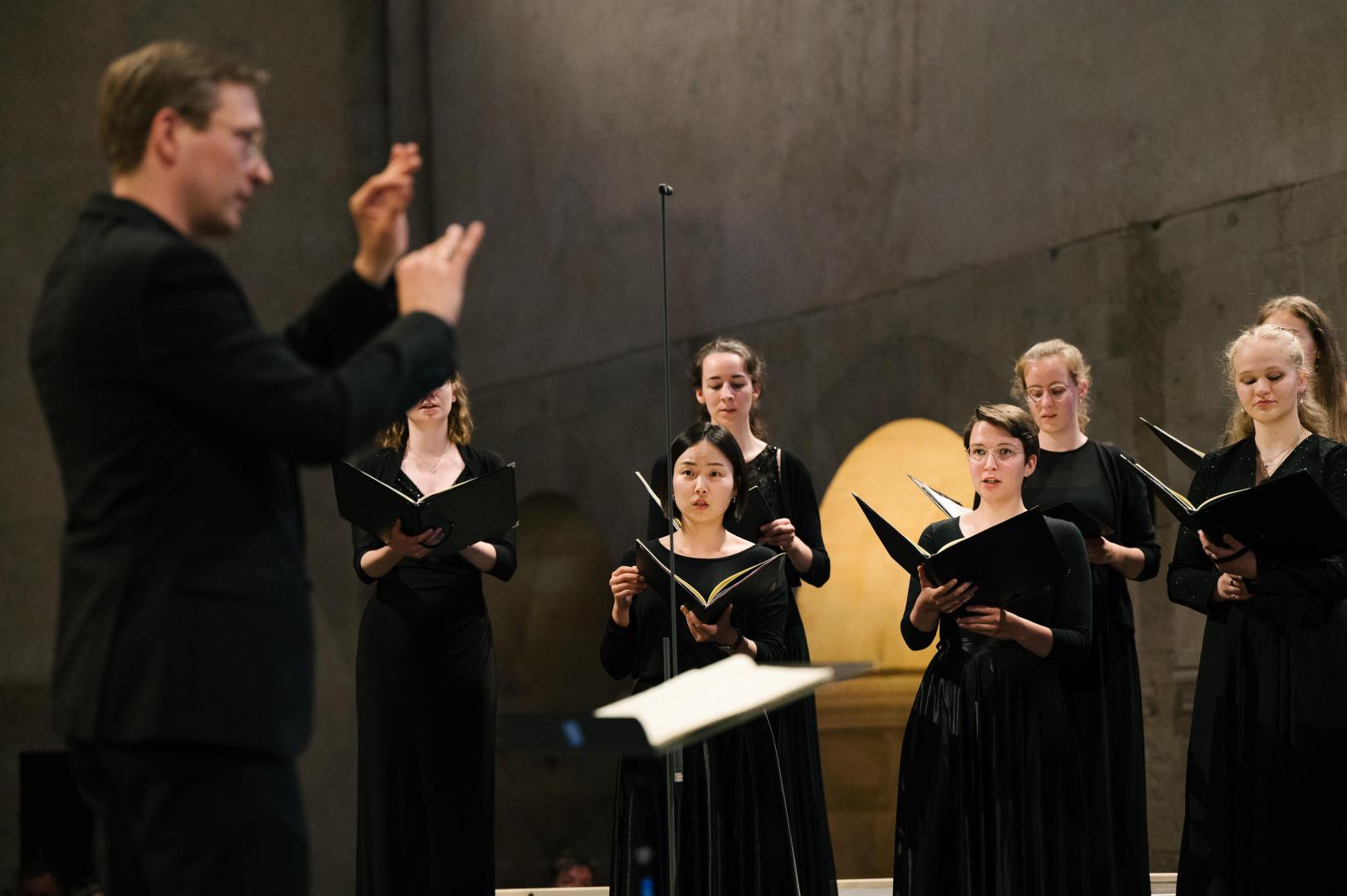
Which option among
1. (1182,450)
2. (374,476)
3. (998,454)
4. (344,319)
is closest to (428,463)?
(374,476)

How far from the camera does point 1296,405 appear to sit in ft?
12.0

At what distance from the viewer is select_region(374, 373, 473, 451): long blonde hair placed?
4.34 metres

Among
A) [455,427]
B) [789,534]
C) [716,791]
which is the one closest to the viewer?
[716,791]

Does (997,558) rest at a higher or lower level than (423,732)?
higher

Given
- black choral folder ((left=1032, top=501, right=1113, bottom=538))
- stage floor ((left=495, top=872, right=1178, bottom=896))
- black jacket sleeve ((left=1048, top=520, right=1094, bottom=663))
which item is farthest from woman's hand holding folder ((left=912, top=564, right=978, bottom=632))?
stage floor ((left=495, top=872, right=1178, bottom=896))

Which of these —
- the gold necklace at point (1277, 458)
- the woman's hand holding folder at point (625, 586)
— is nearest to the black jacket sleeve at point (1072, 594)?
the gold necklace at point (1277, 458)

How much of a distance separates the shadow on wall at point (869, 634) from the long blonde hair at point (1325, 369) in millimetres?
2476

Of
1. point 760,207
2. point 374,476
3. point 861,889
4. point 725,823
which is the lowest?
point 861,889

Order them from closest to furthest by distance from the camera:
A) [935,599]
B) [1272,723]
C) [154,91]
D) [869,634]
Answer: [154,91] → [935,599] → [1272,723] → [869,634]

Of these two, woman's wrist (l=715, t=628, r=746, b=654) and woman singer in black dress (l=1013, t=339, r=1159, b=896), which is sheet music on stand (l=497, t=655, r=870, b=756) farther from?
woman singer in black dress (l=1013, t=339, r=1159, b=896)

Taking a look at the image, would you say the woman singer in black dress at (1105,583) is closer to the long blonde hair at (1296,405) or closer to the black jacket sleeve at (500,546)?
the long blonde hair at (1296,405)

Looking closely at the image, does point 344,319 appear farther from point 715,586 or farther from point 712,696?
point 715,586

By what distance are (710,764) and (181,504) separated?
230cm

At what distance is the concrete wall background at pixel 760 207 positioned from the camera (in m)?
5.21
